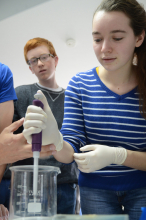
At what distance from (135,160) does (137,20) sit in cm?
62

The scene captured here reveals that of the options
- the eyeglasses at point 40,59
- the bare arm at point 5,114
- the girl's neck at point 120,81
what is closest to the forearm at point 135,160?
the girl's neck at point 120,81

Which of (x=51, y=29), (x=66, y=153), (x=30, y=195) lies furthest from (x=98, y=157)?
(x=51, y=29)

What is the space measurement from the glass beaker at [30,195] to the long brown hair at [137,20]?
1.74ft

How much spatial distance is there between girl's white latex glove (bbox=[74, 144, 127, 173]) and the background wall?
7.39ft

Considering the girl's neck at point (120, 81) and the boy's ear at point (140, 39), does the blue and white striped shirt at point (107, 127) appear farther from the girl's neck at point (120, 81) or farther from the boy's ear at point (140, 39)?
the boy's ear at point (140, 39)

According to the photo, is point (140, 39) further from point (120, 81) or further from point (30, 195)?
point (30, 195)

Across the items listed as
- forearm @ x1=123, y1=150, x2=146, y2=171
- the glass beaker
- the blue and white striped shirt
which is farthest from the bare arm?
forearm @ x1=123, y1=150, x2=146, y2=171

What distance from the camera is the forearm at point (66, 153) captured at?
2.96ft

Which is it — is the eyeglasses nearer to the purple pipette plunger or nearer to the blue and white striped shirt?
the blue and white striped shirt

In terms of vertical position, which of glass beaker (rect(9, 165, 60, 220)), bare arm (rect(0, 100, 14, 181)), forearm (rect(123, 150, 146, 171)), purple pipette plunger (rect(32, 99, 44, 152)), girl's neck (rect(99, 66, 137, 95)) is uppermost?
girl's neck (rect(99, 66, 137, 95))

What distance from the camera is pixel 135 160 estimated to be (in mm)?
918

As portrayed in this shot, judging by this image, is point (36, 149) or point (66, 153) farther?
point (66, 153)

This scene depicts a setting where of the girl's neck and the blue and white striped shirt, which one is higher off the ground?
the girl's neck

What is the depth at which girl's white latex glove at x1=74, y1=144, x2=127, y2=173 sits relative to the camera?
853mm
